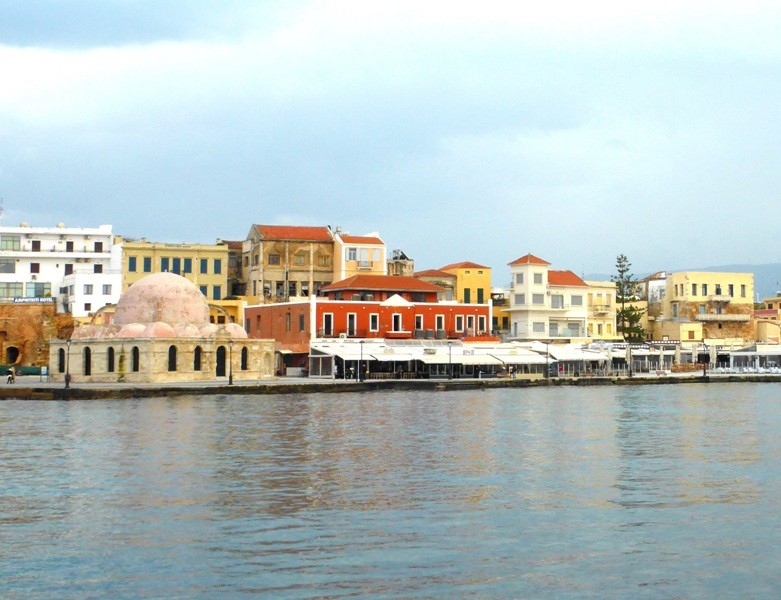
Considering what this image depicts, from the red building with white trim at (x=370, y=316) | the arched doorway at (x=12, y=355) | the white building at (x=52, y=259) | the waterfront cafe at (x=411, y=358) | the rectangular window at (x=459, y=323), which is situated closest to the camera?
the waterfront cafe at (x=411, y=358)

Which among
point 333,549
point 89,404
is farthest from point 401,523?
point 89,404

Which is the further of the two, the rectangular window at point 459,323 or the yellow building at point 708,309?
the yellow building at point 708,309

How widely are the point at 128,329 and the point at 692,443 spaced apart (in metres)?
38.9

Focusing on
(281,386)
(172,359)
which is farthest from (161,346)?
(281,386)

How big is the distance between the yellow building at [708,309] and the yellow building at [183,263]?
3665 centimetres

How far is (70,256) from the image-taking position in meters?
85.6

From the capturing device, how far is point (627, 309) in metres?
91.1

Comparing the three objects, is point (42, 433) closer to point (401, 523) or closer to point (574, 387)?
point (401, 523)

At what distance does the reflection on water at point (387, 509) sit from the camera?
1602cm

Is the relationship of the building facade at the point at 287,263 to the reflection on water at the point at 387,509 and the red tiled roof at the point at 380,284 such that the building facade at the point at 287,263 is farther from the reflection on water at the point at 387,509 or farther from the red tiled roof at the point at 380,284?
the reflection on water at the point at 387,509

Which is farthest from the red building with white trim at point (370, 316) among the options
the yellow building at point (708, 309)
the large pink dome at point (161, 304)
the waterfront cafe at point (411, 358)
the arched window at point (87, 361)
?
the yellow building at point (708, 309)

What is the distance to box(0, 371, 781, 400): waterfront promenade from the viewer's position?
184 feet

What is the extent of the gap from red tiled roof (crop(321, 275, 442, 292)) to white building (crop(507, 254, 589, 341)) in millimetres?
9237

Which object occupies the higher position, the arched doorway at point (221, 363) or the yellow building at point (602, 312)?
the yellow building at point (602, 312)
